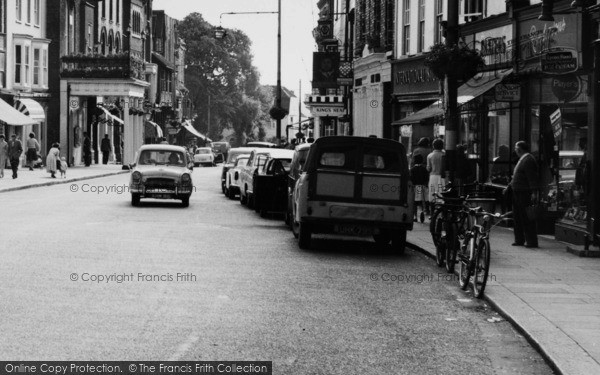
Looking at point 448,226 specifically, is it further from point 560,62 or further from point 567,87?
point 567,87

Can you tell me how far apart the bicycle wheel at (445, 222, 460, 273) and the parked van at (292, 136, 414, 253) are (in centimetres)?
299

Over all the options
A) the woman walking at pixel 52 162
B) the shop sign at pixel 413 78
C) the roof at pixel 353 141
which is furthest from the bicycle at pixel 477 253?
the woman walking at pixel 52 162

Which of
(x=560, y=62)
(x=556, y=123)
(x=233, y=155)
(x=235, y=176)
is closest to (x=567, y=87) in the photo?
(x=556, y=123)

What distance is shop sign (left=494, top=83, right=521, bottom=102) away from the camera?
2531 centimetres

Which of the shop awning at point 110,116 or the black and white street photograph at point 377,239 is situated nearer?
the black and white street photograph at point 377,239

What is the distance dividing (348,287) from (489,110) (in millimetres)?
14213

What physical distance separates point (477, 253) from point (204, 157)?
7790cm

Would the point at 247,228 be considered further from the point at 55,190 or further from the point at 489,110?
the point at 55,190

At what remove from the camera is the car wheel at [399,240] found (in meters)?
19.3

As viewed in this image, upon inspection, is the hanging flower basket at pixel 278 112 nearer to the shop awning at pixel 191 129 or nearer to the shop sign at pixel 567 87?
the shop sign at pixel 567 87

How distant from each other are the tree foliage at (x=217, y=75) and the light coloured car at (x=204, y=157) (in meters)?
23.5

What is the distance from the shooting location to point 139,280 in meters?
14.1

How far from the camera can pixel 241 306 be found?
12094 mm

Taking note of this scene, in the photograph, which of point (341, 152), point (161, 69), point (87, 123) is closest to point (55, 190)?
point (341, 152)
